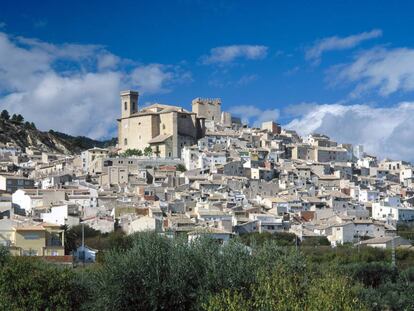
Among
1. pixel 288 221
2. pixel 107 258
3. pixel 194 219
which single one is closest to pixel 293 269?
pixel 107 258

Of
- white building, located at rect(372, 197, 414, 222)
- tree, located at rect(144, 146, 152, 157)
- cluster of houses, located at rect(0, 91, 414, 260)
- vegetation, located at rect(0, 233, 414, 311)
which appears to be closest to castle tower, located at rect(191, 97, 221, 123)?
cluster of houses, located at rect(0, 91, 414, 260)

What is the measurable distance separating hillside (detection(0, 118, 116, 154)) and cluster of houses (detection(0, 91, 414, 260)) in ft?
26.0

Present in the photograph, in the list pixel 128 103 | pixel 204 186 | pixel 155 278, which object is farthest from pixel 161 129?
pixel 155 278

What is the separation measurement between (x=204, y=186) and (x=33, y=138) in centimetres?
4481

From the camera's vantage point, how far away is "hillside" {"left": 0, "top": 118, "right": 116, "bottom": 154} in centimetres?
9981

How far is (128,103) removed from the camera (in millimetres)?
88438

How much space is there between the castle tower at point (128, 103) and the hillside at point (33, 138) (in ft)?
51.5

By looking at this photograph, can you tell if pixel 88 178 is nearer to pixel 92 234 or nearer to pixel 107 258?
pixel 92 234

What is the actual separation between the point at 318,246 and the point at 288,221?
7.51 meters

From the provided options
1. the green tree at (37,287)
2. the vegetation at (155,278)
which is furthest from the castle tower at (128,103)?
→ the green tree at (37,287)

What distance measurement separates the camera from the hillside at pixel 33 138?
99.8 meters

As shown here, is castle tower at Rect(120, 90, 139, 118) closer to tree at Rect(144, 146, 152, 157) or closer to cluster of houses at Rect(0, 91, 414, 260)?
cluster of houses at Rect(0, 91, 414, 260)

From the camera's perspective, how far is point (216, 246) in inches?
1118

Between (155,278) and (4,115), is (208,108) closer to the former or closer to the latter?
(4,115)
